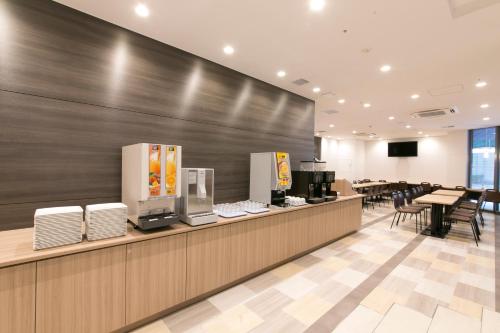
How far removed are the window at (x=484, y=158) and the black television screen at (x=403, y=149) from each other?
2.03 metres

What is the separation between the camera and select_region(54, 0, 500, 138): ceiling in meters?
2.36

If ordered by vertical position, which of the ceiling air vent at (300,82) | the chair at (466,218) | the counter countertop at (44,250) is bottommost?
the chair at (466,218)

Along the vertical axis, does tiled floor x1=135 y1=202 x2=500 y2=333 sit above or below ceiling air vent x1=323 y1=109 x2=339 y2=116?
below

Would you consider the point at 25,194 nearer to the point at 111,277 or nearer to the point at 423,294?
the point at 111,277

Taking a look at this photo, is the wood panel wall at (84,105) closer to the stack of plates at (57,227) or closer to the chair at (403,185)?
the stack of plates at (57,227)

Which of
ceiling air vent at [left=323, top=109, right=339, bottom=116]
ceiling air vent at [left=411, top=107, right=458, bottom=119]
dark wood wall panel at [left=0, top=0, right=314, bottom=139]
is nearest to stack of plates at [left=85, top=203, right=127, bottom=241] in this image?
dark wood wall panel at [left=0, top=0, right=314, bottom=139]

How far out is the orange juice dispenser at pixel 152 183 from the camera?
2174 mm

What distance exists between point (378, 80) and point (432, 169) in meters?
8.81

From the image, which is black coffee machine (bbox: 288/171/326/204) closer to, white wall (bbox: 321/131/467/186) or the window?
white wall (bbox: 321/131/467/186)

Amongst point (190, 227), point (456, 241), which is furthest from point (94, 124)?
point (456, 241)

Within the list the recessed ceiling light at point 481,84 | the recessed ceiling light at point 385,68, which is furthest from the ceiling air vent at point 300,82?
the recessed ceiling light at point 481,84

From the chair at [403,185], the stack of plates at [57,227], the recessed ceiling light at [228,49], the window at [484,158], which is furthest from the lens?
the chair at [403,185]

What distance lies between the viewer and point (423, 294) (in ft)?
9.33

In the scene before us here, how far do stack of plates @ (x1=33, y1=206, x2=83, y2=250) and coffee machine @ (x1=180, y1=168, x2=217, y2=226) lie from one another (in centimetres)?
96
